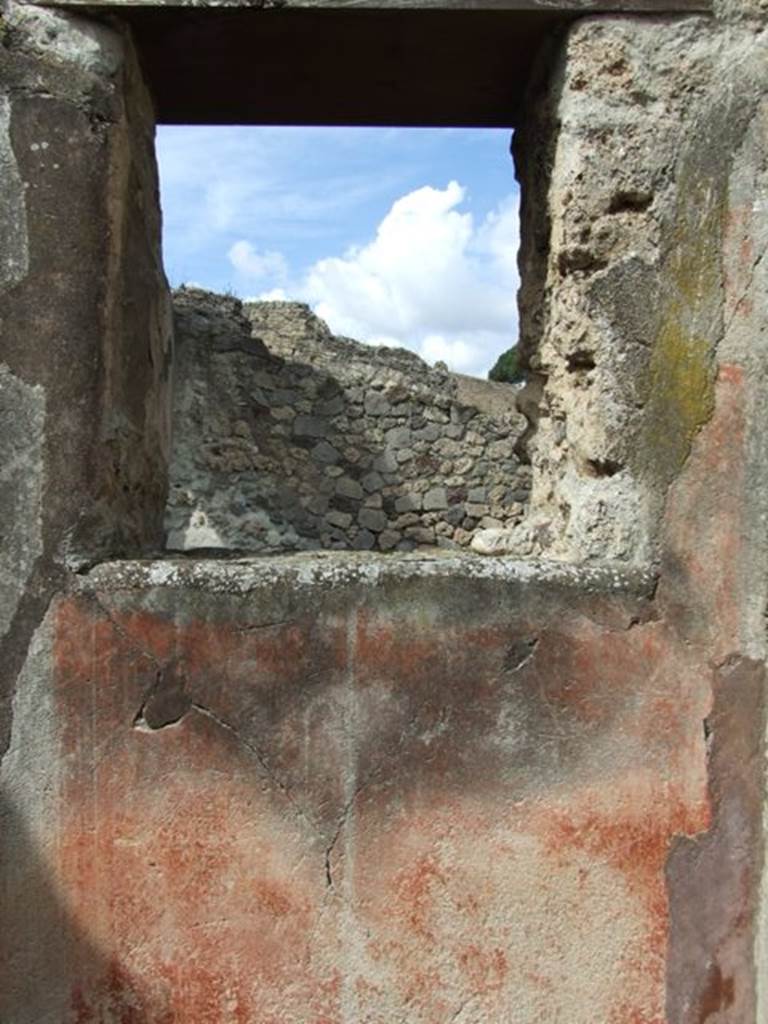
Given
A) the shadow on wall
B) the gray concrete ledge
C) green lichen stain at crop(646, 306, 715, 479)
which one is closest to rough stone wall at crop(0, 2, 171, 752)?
the gray concrete ledge

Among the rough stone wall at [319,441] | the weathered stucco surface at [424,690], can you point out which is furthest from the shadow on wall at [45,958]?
the rough stone wall at [319,441]

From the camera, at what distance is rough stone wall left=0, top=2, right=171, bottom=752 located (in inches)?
85.1

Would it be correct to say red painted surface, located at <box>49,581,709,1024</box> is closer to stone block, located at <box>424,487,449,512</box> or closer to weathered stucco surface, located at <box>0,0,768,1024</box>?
weathered stucco surface, located at <box>0,0,768,1024</box>

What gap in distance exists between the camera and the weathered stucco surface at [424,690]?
2.16 meters

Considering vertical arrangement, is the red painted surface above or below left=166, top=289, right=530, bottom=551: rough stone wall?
below

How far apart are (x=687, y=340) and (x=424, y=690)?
98 cm

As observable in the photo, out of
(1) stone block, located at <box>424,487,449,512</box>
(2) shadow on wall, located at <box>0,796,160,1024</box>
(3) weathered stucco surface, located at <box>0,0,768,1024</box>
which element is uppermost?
(1) stone block, located at <box>424,487,449,512</box>

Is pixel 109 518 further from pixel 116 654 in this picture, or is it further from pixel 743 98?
pixel 743 98

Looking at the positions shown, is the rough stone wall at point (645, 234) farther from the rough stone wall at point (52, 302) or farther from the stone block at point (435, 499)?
the stone block at point (435, 499)

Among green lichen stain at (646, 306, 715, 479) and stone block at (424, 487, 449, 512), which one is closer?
green lichen stain at (646, 306, 715, 479)

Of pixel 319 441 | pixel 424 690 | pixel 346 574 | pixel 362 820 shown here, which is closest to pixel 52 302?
pixel 346 574

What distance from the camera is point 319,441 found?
9188 millimetres

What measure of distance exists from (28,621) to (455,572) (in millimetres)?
924

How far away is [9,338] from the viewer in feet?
7.14
